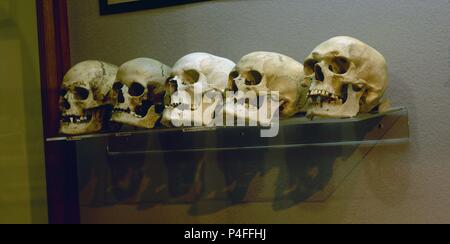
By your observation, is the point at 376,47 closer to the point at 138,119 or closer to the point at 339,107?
the point at 339,107

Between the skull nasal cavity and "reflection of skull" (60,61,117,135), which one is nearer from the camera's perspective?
the skull nasal cavity

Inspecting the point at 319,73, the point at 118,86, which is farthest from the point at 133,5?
the point at 319,73

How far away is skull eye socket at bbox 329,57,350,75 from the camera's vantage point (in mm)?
1337

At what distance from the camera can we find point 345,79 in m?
1.31

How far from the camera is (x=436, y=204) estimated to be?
1.44m

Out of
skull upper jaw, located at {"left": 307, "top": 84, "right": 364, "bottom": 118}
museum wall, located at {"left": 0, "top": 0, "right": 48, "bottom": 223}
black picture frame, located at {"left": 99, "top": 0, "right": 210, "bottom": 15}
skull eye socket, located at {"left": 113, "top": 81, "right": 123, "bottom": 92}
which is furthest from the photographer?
black picture frame, located at {"left": 99, "top": 0, "right": 210, "bottom": 15}

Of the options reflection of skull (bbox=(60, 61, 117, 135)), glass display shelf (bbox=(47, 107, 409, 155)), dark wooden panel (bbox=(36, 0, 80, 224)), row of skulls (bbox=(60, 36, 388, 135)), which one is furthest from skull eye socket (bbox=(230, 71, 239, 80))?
dark wooden panel (bbox=(36, 0, 80, 224))

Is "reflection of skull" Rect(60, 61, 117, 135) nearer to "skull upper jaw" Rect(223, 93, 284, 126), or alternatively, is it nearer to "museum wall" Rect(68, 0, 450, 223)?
"museum wall" Rect(68, 0, 450, 223)

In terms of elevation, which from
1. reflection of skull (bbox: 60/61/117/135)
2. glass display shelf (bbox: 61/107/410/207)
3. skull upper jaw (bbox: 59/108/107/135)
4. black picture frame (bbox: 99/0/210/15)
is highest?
black picture frame (bbox: 99/0/210/15)
